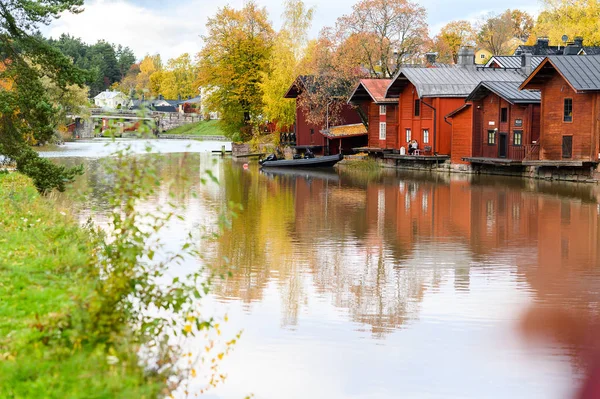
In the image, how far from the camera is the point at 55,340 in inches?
354

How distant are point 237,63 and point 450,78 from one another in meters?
25.7

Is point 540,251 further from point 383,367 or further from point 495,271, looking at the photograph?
point 383,367

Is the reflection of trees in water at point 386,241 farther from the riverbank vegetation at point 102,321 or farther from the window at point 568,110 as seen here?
the riverbank vegetation at point 102,321

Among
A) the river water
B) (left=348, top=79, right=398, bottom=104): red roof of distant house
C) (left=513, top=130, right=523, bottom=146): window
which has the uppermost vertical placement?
(left=348, top=79, right=398, bottom=104): red roof of distant house

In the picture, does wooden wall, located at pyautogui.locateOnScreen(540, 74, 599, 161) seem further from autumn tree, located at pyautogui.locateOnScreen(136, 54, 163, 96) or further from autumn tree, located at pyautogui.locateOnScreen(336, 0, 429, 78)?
autumn tree, located at pyautogui.locateOnScreen(136, 54, 163, 96)

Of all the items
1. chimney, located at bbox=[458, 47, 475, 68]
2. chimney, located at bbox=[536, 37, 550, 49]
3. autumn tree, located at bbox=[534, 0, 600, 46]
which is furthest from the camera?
autumn tree, located at bbox=[534, 0, 600, 46]

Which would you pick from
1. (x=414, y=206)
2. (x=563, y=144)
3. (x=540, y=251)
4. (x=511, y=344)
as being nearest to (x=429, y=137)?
(x=563, y=144)

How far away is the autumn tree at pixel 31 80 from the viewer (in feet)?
85.7

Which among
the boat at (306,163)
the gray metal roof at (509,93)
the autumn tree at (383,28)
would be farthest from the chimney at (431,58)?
the gray metal roof at (509,93)

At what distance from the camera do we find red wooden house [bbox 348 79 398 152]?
62.8 m

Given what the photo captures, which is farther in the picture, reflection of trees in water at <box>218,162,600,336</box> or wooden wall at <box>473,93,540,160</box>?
wooden wall at <box>473,93,540,160</box>

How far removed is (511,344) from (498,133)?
36.9 m

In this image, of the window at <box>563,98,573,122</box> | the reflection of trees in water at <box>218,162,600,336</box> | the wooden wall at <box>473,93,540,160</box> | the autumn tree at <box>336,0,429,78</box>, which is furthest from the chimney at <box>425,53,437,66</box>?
the reflection of trees in water at <box>218,162,600,336</box>

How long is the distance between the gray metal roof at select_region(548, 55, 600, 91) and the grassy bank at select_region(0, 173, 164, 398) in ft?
115
